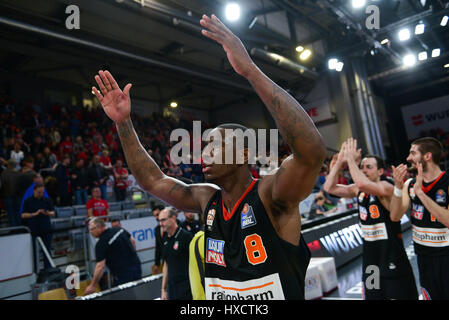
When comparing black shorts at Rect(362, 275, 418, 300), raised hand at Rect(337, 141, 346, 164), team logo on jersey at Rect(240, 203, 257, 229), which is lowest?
black shorts at Rect(362, 275, 418, 300)

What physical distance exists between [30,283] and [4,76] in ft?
35.4

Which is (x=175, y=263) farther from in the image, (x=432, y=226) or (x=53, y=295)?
(x=432, y=226)

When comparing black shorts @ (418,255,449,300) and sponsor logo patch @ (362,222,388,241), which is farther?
sponsor logo patch @ (362,222,388,241)

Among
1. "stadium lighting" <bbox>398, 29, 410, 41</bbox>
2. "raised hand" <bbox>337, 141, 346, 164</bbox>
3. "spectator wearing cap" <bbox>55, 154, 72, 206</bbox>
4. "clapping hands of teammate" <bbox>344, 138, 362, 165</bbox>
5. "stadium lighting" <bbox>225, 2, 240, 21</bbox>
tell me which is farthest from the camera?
"stadium lighting" <bbox>398, 29, 410, 41</bbox>

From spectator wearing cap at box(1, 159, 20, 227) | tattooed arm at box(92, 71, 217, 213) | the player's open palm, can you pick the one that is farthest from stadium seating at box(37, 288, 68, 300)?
the player's open palm

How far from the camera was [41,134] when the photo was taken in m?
9.56

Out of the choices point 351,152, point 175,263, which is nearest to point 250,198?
point 351,152

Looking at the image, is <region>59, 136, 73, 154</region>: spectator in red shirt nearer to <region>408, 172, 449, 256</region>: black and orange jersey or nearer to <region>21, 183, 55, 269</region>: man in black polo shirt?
<region>21, 183, 55, 269</region>: man in black polo shirt

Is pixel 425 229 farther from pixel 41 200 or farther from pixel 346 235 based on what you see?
pixel 41 200

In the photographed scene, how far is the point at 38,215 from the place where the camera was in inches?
242

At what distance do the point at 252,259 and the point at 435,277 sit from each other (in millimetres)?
2448

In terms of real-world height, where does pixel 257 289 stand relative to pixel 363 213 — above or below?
below

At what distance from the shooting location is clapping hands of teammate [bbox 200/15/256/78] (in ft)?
4.31

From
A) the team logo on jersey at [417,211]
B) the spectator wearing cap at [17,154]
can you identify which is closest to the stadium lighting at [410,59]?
the team logo on jersey at [417,211]
